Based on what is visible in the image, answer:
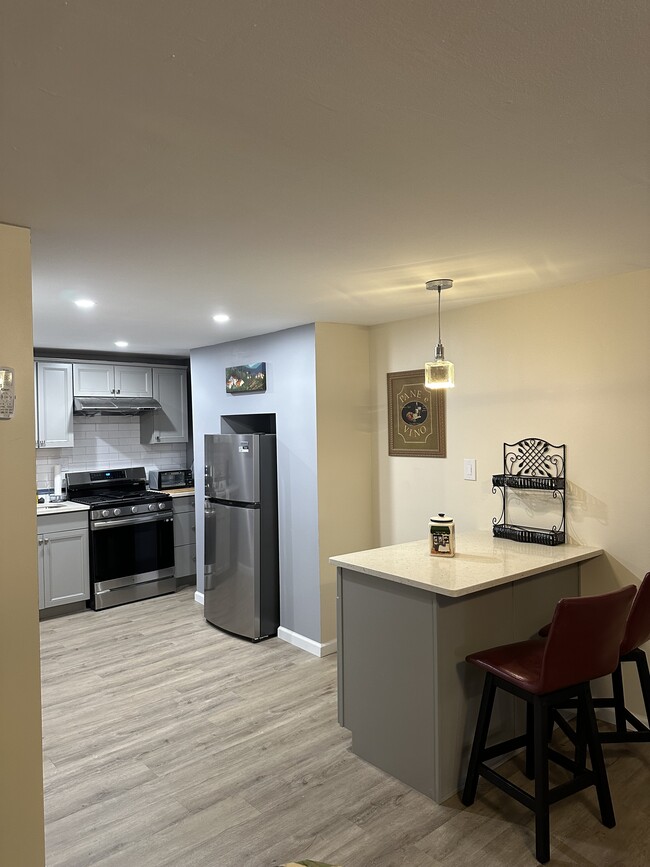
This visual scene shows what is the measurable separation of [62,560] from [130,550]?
0.57m

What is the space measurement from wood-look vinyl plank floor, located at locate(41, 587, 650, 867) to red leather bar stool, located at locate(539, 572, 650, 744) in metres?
0.16

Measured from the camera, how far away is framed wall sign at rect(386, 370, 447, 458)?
12.8 ft

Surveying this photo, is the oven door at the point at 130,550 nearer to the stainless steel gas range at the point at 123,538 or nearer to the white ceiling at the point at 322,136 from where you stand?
the stainless steel gas range at the point at 123,538

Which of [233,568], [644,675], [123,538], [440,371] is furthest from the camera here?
[123,538]

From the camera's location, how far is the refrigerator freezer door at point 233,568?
4383mm

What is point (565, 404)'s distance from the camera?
3.23 meters

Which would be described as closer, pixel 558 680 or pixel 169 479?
pixel 558 680

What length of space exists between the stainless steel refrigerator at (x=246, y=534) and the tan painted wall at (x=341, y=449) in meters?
0.49

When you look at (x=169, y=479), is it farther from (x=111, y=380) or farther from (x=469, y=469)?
(x=469, y=469)

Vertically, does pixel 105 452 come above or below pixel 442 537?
above

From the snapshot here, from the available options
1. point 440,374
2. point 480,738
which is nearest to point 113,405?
point 440,374

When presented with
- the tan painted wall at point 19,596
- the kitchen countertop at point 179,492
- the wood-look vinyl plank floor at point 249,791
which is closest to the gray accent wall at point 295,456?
the wood-look vinyl plank floor at point 249,791

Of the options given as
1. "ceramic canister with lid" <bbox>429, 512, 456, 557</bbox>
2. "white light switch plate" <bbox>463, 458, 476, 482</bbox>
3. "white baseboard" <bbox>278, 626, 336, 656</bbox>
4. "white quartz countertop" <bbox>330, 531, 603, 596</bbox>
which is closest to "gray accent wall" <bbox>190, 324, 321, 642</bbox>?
"white baseboard" <bbox>278, 626, 336, 656</bbox>

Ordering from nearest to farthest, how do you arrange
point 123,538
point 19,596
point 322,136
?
point 322,136 → point 19,596 → point 123,538
